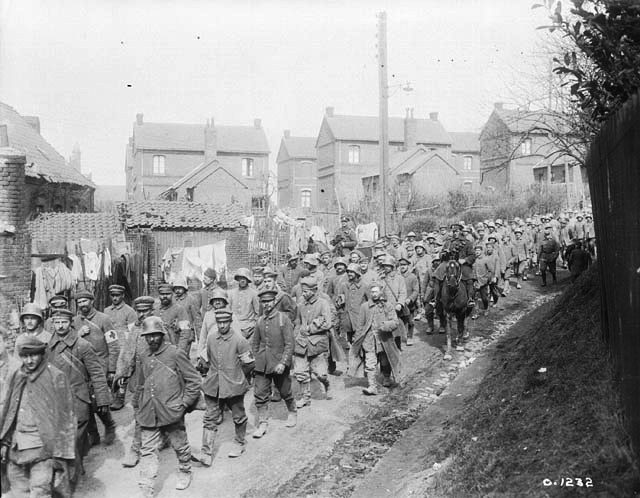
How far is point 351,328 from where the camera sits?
11.7m

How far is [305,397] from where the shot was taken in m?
9.47

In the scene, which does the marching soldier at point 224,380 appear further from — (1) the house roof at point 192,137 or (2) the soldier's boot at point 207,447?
(1) the house roof at point 192,137

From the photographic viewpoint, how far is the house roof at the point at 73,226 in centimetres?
2191

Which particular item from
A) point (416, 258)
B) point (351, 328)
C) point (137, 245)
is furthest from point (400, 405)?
point (137, 245)

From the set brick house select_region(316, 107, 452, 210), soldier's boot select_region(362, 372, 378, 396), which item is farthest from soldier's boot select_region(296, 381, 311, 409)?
brick house select_region(316, 107, 452, 210)

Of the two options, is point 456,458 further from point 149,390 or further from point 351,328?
point 351,328

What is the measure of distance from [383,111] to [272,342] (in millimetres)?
12268

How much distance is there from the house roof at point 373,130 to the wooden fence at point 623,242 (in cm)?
5399

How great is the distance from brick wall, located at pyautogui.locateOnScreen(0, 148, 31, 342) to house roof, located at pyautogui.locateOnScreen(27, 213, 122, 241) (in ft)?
37.5

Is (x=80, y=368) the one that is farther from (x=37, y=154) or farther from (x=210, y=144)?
(x=210, y=144)

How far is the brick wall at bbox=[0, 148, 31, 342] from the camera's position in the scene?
33.5 ft

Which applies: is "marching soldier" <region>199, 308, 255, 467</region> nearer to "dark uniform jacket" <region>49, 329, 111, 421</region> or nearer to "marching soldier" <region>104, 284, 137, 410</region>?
"dark uniform jacket" <region>49, 329, 111, 421</region>

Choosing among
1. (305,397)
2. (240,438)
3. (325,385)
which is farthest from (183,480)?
(325,385)

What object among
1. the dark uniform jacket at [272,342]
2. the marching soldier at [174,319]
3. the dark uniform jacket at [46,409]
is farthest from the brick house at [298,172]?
the dark uniform jacket at [46,409]
